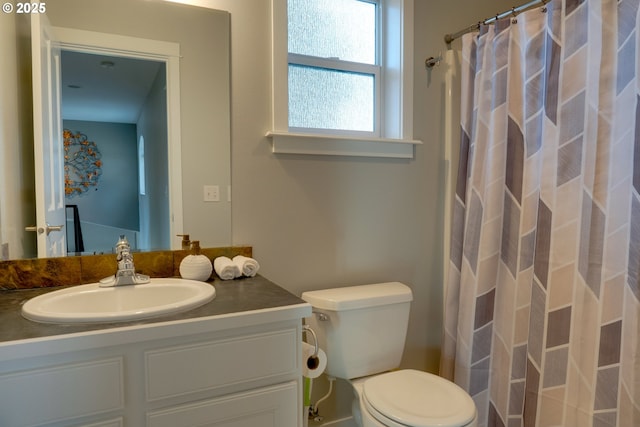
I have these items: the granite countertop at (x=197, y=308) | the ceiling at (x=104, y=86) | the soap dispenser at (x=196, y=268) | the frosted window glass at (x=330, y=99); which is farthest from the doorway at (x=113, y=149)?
the frosted window glass at (x=330, y=99)

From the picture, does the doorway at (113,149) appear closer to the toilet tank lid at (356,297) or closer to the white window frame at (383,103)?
the white window frame at (383,103)

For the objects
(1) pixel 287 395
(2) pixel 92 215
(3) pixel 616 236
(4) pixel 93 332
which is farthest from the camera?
(2) pixel 92 215

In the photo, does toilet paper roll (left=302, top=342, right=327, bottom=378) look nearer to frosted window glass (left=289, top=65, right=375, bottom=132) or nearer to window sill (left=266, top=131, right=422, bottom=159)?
window sill (left=266, top=131, right=422, bottom=159)

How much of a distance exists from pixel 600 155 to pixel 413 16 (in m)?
1.00

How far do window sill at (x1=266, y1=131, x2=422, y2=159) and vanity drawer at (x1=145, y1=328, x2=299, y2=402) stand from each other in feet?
2.56

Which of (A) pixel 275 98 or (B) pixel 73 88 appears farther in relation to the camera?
(A) pixel 275 98

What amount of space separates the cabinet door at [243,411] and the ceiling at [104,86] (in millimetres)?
976

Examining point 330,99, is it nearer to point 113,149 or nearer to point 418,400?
point 113,149

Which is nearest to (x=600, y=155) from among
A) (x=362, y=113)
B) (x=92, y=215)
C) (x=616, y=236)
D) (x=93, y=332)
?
(x=616, y=236)

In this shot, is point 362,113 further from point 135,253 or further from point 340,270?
point 135,253

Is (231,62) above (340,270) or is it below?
above

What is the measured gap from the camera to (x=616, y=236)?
1.22 m

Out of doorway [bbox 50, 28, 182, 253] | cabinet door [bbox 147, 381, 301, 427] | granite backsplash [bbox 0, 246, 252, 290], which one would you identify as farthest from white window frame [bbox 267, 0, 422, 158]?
cabinet door [bbox 147, 381, 301, 427]

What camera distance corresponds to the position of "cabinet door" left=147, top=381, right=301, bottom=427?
0.96 meters
